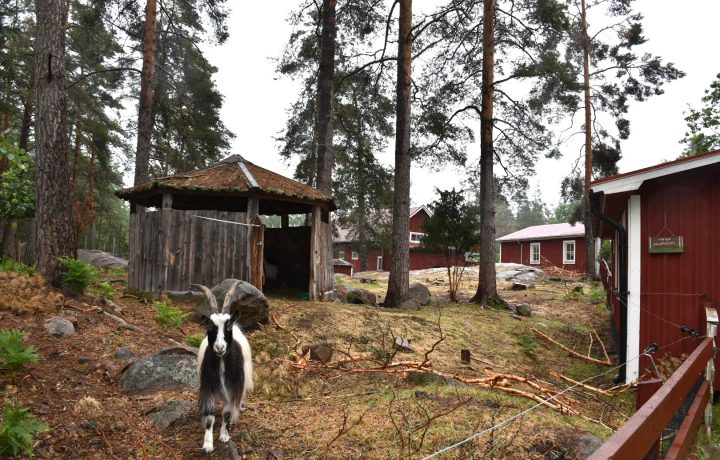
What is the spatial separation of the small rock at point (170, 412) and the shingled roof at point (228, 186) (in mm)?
6933

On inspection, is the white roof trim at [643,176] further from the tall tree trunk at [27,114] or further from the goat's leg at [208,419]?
the tall tree trunk at [27,114]

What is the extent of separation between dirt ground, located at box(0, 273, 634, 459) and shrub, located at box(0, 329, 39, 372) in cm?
15

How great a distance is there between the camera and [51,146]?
791cm

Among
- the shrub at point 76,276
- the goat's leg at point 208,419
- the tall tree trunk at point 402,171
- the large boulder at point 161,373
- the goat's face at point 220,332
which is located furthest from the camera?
the tall tree trunk at point 402,171

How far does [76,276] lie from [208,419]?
5299 millimetres

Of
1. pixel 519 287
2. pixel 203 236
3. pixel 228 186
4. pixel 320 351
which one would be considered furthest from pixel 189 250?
pixel 519 287

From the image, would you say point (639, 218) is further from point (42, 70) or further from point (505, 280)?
point (505, 280)

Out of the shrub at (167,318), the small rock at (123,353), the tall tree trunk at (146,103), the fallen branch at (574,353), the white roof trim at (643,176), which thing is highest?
the tall tree trunk at (146,103)

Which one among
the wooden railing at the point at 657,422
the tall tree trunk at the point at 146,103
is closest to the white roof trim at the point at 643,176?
the wooden railing at the point at 657,422

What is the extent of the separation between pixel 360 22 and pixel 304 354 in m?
13.0

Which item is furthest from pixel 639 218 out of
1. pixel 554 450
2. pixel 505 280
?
pixel 505 280

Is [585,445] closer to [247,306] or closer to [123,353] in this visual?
[123,353]

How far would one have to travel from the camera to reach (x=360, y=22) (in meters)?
16.0

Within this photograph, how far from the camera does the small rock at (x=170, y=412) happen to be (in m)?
4.61
